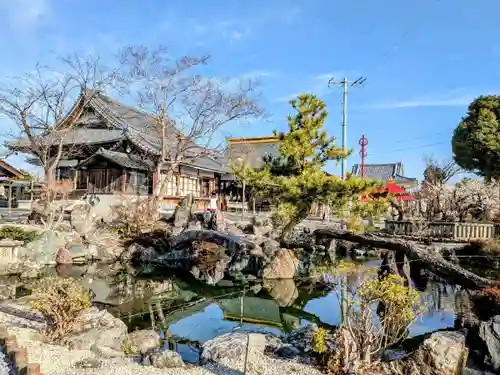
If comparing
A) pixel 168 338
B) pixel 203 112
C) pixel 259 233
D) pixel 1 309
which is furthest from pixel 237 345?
pixel 203 112

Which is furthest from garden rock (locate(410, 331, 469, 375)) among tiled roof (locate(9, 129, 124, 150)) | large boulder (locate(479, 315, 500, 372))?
tiled roof (locate(9, 129, 124, 150))

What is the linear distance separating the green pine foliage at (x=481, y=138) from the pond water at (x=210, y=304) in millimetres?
17124

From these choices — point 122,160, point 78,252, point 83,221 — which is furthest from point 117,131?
point 78,252

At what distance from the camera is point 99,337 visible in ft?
19.6

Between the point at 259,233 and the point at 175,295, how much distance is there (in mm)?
7820

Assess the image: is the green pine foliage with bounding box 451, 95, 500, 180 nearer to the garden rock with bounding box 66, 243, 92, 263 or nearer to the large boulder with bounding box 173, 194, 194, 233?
the large boulder with bounding box 173, 194, 194, 233

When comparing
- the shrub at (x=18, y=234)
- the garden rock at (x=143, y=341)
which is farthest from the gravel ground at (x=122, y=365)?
the shrub at (x=18, y=234)

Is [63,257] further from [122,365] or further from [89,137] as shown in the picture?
[89,137]

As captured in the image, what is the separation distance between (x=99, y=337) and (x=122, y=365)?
1077mm

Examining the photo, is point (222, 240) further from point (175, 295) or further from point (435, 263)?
point (435, 263)

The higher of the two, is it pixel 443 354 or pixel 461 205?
pixel 461 205

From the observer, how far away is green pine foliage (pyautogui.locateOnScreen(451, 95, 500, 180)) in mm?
26094

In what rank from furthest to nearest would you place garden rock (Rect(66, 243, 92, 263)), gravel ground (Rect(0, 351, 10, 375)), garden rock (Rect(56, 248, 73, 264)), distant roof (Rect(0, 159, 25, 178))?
1. distant roof (Rect(0, 159, 25, 178))
2. garden rock (Rect(66, 243, 92, 263))
3. garden rock (Rect(56, 248, 73, 264))
4. gravel ground (Rect(0, 351, 10, 375))

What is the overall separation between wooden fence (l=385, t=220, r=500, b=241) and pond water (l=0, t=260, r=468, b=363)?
13.7 feet
